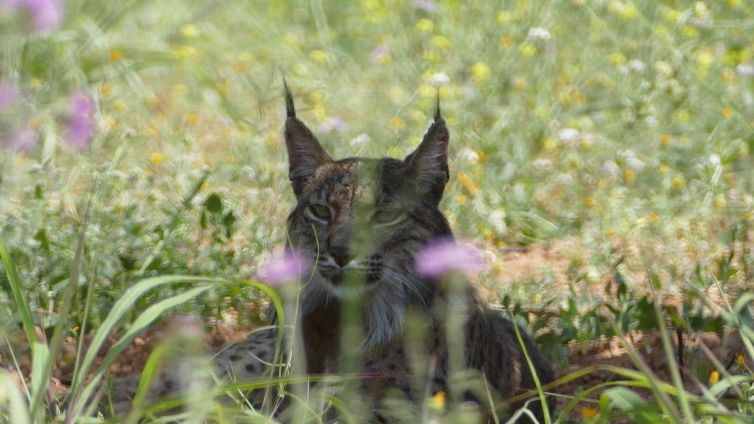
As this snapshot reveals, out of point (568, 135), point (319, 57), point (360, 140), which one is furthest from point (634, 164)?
point (319, 57)

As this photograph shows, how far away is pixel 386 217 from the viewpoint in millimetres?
4379

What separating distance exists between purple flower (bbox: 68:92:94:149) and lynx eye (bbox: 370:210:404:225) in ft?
8.01

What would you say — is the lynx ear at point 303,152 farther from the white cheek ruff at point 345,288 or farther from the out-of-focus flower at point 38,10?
the out-of-focus flower at point 38,10

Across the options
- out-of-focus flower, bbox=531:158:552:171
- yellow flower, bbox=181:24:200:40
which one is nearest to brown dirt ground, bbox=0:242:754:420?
out-of-focus flower, bbox=531:158:552:171

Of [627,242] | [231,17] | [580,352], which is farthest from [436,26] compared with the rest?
[580,352]

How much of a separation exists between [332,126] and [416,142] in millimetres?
442

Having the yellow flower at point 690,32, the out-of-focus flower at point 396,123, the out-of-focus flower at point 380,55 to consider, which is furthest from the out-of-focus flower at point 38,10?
the yellow flower at point 690,32

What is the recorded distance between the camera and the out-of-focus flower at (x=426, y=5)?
877 cm

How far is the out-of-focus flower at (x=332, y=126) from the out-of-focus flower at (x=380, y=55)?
105cm

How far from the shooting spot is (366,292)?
14.2 feet

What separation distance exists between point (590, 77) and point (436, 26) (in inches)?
45.4

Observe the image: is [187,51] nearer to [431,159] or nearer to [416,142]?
[416,142]

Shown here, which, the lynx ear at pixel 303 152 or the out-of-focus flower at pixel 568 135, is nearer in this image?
the lynx ear at pixel 303 152

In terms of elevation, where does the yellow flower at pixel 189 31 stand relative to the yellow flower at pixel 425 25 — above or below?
above
